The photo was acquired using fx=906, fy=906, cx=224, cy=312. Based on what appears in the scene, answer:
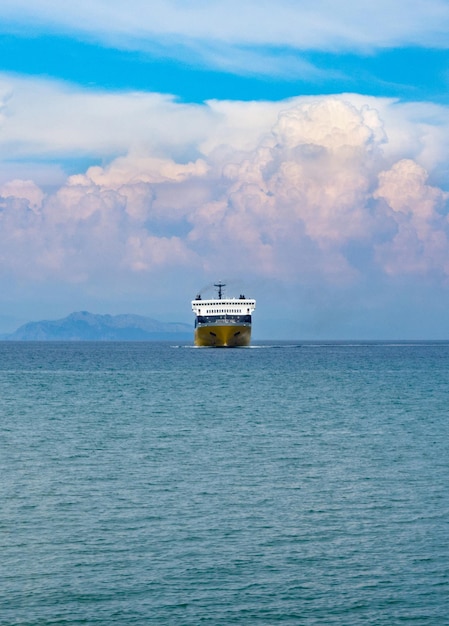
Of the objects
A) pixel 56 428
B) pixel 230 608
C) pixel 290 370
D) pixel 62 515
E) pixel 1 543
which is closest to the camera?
pixel 230 608

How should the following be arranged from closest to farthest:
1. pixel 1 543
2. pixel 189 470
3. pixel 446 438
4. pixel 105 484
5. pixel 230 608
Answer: pixel 230 608 < pixel 1 543 < pixel 105 484 < pixel 189 470 < pixel 446 438

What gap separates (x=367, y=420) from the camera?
76125 millimetres

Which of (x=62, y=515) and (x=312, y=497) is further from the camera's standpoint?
(x=312, y=497)

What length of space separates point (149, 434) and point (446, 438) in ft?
69.2

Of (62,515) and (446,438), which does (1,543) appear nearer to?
(62,515)

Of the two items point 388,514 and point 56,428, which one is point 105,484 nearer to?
point 388,514

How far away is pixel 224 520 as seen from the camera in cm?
3656

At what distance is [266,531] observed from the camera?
1373 inches

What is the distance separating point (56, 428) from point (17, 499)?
29.5 meters

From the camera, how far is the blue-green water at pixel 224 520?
2712cm

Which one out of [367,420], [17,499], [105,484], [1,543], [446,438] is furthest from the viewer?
[367,420]

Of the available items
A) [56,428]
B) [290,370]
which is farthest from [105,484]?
[290,370]

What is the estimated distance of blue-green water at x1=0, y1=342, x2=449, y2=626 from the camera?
27.1m

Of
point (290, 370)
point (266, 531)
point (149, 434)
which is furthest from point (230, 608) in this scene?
point (290, 370)
